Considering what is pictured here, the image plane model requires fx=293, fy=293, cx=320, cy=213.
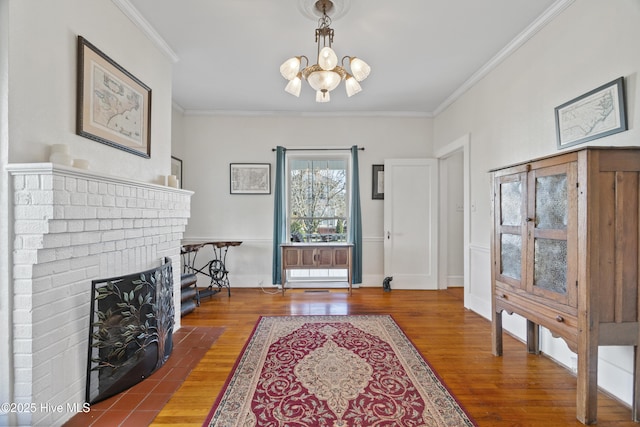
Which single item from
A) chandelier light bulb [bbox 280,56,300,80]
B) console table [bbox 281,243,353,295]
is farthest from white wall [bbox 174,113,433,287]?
chandelier light bulb [bbox 280,56,300,80]

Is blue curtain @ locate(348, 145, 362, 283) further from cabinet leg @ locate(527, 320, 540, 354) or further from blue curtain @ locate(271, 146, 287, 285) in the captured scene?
cabinet leg @ locate(527, 320, 540, 354)

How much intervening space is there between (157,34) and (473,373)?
3955mm

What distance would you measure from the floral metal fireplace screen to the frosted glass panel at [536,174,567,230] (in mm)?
2878

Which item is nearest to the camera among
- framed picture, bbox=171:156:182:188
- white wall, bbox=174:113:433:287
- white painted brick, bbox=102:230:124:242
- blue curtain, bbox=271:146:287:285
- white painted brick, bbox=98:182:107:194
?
white painted brick, bbox=98:182:107:194

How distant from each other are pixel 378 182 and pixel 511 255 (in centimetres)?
272

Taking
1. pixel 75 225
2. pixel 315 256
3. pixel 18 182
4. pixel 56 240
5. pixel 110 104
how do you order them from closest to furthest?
pixel 18 182 < pixel 56 240 < pixel 75 225 < pixel 110 104 < pixel 315 256

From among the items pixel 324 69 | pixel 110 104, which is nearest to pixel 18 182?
pixel 110 104

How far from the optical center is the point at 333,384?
2.07 metres

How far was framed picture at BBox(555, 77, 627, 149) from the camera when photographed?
189 centimetres

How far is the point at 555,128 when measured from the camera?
241cm

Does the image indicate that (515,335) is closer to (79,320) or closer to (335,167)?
(335,167)

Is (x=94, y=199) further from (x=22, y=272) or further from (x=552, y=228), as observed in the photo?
(x=552, y=228)

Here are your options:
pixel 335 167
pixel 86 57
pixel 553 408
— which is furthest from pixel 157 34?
pixel 553 408

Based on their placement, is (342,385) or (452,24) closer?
(342,385)
